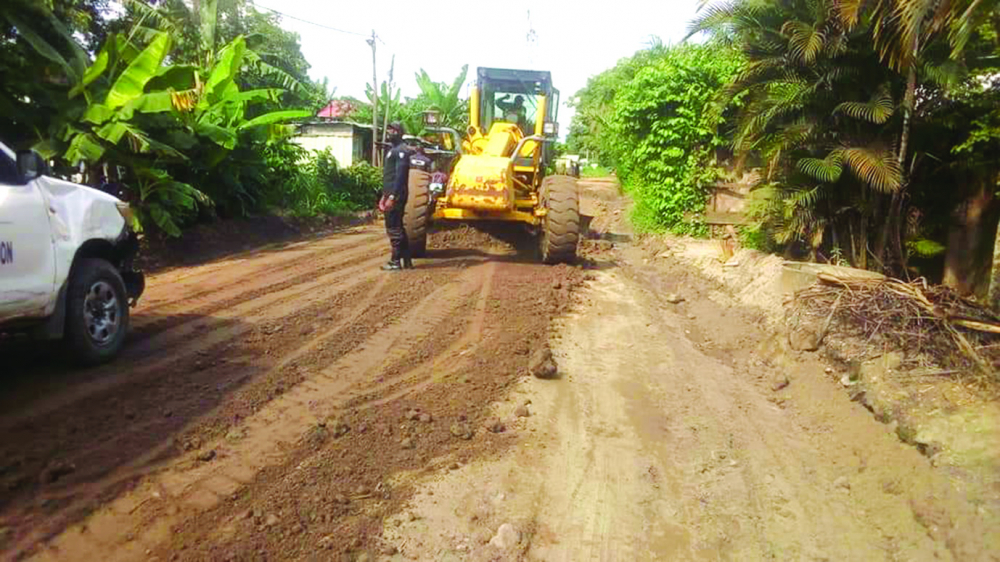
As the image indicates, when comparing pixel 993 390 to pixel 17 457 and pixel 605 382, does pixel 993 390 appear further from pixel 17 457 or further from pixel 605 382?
pixel 17 457

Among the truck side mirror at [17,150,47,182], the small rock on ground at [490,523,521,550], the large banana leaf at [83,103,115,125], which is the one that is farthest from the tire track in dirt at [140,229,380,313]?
the small rock on ground at [490,523,521,550]

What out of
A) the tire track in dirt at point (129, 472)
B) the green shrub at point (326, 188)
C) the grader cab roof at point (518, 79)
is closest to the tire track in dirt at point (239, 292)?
the tire track in dirt at point (129, 472)

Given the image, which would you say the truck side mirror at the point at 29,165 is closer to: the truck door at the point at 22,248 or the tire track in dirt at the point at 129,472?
the truck door at the point at 22,248

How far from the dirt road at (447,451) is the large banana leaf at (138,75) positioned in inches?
177

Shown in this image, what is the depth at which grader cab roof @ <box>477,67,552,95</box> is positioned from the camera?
45.5 ft

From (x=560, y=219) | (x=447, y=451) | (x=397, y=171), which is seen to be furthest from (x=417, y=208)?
(x=447, y=451)

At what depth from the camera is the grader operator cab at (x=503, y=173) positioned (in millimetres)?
11711

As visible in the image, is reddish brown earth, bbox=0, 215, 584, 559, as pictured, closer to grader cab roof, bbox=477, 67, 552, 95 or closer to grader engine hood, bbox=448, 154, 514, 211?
grader engine hood, bbox=448, 154, 514, 211

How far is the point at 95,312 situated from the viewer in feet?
20.6

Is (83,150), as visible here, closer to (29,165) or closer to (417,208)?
(417,208)

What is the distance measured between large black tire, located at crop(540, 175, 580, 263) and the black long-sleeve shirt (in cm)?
223

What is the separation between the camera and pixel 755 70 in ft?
35.6

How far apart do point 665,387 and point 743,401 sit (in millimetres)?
652

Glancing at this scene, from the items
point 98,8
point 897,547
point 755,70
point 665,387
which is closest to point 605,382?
point 665,387
